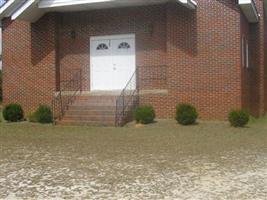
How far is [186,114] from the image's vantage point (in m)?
16.5

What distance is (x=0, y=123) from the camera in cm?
1847

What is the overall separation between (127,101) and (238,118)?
4204mm

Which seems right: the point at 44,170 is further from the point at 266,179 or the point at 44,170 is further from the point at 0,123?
the point at 0,123

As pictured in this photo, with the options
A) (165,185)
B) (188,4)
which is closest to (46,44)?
(188,4)

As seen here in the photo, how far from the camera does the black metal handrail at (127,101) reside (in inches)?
679

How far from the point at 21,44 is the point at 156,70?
18.7 ft

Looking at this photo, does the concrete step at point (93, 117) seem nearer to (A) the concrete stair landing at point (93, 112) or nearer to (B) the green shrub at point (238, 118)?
(A) the concrete stair landing at point (93, 112)

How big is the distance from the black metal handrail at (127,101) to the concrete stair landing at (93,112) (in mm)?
176

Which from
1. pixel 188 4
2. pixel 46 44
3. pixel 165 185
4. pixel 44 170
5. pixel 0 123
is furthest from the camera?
pixel 46 44

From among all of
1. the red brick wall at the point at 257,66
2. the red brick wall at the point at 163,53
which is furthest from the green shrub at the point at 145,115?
the red brick wall at the point at 257,66

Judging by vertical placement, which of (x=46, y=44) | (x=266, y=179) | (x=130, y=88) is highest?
(x=46, y=44)

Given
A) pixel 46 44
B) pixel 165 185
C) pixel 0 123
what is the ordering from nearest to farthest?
1. pixel 165 185
2. pixel 0 123
3. pixel 46 44

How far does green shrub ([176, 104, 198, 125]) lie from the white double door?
121 inches

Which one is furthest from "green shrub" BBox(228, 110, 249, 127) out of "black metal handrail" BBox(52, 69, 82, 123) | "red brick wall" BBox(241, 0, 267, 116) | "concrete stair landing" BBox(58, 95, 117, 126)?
"black metal handrail" BBox(52, 69, 82, 123)
